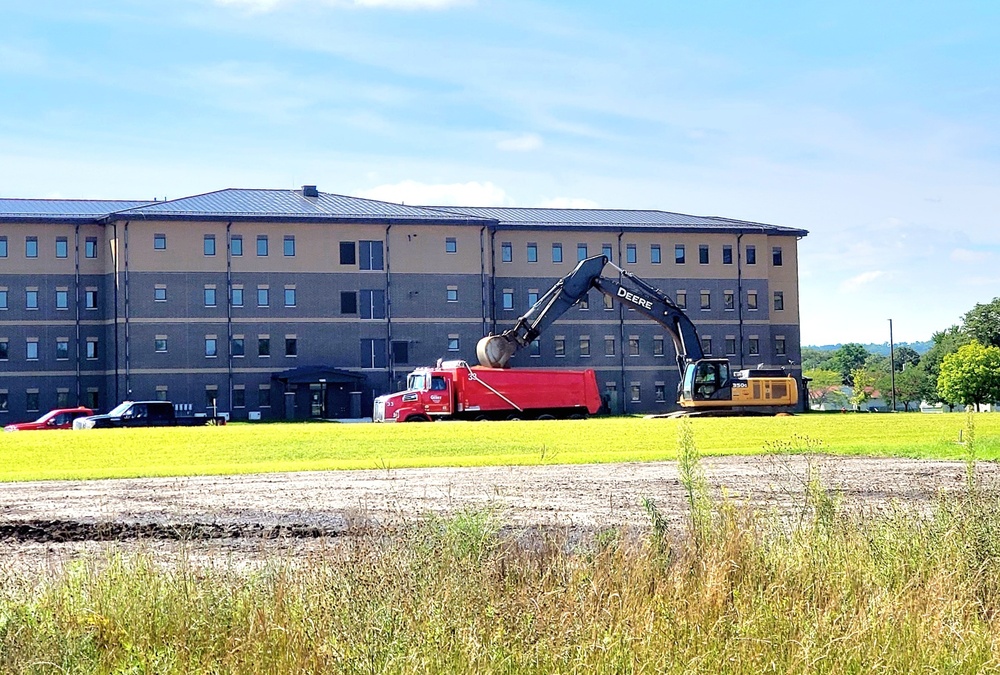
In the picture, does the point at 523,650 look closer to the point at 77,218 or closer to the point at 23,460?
the point at 23,460

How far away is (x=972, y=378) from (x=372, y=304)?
76.8 metres

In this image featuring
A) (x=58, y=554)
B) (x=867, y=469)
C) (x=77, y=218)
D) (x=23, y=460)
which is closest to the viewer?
(x=58, y=554)

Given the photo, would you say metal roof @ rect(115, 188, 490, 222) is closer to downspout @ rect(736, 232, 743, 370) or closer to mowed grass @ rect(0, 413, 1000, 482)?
downspout @ rect(736, 232, 743, 370)

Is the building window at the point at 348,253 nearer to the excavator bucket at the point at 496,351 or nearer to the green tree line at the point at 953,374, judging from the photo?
the excavator bucket at the point at 496,351

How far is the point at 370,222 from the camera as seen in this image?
8169cm

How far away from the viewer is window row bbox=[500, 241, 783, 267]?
8781cm

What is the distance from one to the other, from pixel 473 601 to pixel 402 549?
95 cm

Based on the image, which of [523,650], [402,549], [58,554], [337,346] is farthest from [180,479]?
[337,346]

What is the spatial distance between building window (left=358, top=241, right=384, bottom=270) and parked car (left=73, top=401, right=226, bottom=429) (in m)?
23.1

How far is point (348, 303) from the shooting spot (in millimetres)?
81375

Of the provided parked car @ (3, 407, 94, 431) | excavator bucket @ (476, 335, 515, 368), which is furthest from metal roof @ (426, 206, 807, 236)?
parked car @ (3, 407, 94, 431)

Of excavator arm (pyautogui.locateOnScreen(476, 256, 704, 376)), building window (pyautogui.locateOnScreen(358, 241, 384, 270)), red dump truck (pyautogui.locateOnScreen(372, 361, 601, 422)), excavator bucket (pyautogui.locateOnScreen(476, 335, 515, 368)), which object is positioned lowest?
red dump truck (pyautogui.locateOnScreen(372, 361, 601, 422))

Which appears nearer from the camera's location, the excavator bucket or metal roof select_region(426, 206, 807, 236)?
the excavator bucket

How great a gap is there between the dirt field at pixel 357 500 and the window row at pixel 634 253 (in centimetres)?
6151
